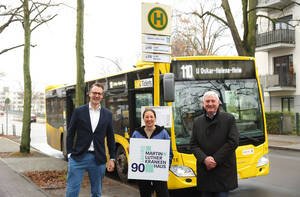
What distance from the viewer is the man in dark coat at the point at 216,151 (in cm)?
400

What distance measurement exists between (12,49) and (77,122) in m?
13.4

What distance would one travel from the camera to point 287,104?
26.9m

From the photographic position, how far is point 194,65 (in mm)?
7199

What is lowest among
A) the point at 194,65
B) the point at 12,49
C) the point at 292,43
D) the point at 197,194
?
the point at 197,194

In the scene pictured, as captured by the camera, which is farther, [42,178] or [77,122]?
[42,178]

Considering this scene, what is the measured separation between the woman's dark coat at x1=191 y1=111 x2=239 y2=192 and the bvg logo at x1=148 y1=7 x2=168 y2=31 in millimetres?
2079

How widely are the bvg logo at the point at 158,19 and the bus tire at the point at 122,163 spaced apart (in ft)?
12.9

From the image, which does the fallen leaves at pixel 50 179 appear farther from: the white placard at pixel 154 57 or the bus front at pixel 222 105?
the white placard at pixel 154 57

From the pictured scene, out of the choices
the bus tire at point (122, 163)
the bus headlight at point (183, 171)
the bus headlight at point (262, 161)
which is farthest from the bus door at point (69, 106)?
the bus headlight at point (262, 161)

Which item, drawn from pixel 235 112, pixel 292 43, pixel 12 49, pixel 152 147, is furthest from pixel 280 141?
pixel 152 147


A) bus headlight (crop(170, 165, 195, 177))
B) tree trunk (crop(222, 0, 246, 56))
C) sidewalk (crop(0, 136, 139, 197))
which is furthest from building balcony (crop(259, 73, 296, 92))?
bus headlight (crop(170, 165, 195, 177))

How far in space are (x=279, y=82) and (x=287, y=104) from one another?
69.8 inches

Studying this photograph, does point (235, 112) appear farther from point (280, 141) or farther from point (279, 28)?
point (279, 28)

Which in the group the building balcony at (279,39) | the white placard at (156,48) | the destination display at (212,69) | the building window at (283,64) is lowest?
the destination display at (212,69)
